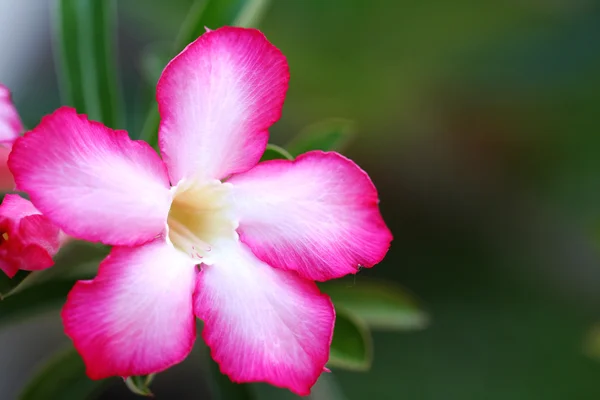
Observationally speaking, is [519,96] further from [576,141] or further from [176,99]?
[176,99]

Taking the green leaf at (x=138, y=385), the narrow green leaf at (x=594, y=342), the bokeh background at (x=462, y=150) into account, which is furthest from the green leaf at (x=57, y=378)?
the narrow green leaf at (x=594, y=342)

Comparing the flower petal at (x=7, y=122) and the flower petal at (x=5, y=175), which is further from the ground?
the flower petal at (x=7, y=122)

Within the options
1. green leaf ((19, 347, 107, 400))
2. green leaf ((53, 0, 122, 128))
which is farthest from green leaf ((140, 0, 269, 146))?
green leaf ((19, 347, 107, 400))

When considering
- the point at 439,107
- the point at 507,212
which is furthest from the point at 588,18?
the point at 507,212

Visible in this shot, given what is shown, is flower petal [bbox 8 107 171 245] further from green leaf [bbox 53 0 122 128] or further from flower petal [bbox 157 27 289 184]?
green leaf [bbox 53 0 122 128]

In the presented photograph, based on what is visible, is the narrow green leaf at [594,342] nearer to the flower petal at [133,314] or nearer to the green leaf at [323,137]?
the green leaf at [323,137]
